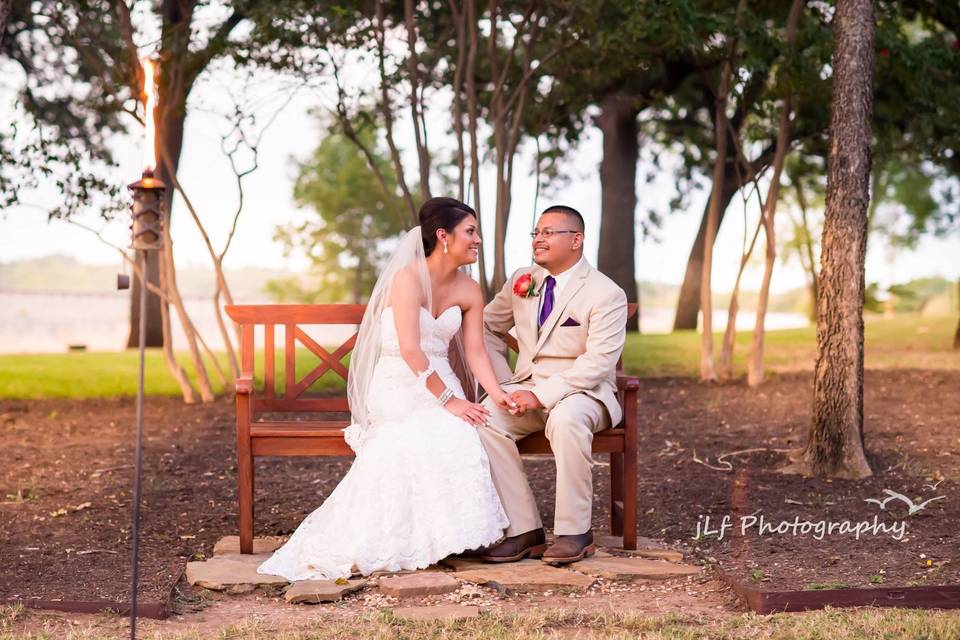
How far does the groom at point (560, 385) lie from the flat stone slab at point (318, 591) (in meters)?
0.78

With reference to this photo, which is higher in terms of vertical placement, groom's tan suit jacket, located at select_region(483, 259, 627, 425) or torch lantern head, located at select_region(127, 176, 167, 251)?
torch lantern head, located at select_region(127, 176, 167, 251)

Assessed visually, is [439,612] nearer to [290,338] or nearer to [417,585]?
[417,585]

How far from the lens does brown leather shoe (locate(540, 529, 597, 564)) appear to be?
537cm

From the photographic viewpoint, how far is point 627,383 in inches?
227

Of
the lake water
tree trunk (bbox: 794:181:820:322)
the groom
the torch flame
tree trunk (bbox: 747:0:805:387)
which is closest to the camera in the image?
the torch flame

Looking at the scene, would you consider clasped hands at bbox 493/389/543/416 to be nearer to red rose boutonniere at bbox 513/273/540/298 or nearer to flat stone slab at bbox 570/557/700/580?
red rose boutonniere at bbox 513/273/540/298

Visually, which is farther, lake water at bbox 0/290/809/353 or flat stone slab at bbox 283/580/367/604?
lake water at bbox 0/290/809/353

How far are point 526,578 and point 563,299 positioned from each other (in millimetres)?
1467

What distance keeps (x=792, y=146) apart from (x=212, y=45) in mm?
7795

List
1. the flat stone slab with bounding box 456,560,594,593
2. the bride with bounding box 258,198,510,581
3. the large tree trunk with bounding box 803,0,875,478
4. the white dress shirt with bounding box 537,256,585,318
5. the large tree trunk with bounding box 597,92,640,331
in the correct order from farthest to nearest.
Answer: the large tree trunk with bounding box 597,92,640,331
the large tree trunk with bounding box 803,0,875,478
the white dress shirt with bounding box 537,256,585,318
the bride with bounding box 258,198,510,581
the flat stone slab with bounding box 456,560,594,593

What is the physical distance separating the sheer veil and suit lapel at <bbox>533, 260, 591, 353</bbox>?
0.49m

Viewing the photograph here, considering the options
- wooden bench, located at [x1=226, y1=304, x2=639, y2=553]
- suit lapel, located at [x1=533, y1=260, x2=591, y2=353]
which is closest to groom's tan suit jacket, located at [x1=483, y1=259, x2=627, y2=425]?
suit lapel, located at [x1=533, y1=260, x2=591, y2=353]

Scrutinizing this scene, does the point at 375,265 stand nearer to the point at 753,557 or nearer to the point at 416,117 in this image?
the point at 416,117

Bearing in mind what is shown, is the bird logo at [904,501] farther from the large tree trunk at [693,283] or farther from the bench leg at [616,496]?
the large tree trunk at [693,283]
